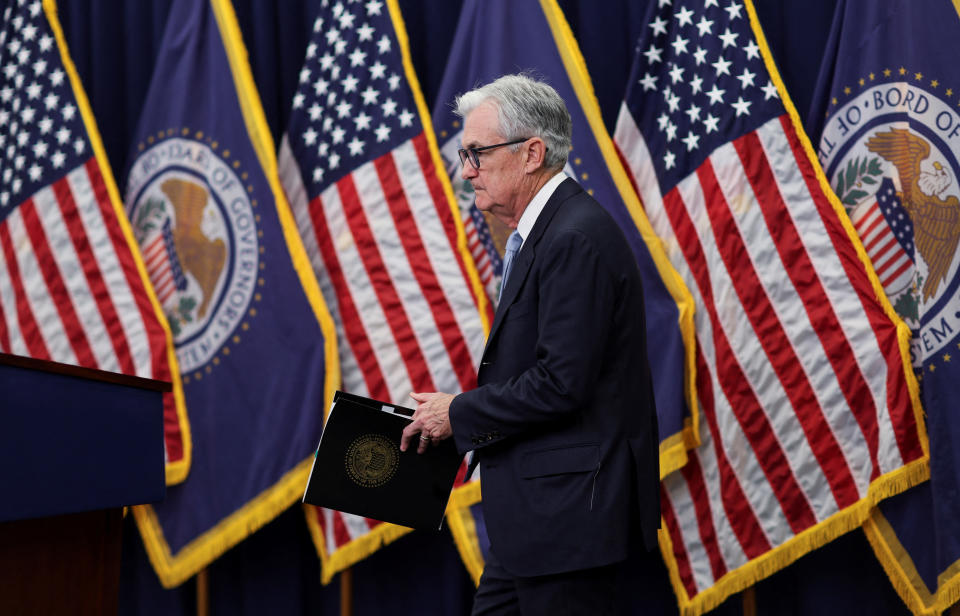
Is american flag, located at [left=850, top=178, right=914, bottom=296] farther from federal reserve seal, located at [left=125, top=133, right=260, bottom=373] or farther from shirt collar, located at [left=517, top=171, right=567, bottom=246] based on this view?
federal reserve seal, located at [left=125, top=133, right=260, bottom=373]

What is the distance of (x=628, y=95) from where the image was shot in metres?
2.83

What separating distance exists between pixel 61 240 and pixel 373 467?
6.22ft

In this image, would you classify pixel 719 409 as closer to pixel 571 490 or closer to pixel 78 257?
pixel 571 490

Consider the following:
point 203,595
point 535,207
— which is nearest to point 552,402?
point 535,207

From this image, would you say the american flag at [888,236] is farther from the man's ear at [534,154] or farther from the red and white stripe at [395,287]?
the man's ear at [534,154]

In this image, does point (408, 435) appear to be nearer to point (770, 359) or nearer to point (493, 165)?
point (493, 165)

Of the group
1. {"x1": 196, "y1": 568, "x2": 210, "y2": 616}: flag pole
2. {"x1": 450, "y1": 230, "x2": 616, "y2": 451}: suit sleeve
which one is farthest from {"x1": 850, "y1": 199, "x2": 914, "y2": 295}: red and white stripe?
{"x1": 196, "y1": 568, "x2": 210, "y2": 616}: flag pole

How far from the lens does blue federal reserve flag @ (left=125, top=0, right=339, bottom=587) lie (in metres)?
2.89

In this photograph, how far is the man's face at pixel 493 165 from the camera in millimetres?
1633

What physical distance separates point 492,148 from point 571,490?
603 millimetres

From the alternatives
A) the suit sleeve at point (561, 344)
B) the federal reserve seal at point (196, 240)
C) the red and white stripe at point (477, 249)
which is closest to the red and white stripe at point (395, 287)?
the red and white stripe at point (477, 249)

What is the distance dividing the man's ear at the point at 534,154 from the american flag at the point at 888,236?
4.61ft

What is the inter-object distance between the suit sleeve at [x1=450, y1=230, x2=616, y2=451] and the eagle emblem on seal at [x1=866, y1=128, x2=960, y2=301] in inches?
55.6

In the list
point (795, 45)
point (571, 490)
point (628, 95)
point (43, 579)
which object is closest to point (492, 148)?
point (571, 490)
